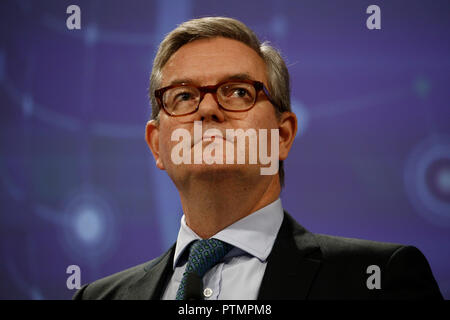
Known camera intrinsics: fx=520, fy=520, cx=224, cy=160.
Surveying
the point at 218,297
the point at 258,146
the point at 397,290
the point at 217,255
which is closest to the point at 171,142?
the point at 258,146

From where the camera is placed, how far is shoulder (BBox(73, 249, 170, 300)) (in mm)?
2227

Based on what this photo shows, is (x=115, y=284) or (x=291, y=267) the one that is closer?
(x=291, y=267)

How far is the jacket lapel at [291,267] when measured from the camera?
1.79m

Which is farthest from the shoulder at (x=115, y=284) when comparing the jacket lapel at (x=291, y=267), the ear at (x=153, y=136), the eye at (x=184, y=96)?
the eye at (x=184, y=96)

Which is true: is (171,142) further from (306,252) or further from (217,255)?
(306,252)

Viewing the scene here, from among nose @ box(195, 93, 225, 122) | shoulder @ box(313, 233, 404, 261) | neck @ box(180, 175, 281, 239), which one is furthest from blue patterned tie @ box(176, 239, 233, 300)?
nose @ box(195, 93, 225, 122)

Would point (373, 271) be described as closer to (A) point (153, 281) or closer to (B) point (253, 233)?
(B) point (253, 233)

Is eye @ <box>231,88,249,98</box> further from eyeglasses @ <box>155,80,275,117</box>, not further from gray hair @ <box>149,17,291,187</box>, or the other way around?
gray hair @ <box>149,17,291,187</box>

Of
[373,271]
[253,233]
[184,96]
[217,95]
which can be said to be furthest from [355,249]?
[184,96]

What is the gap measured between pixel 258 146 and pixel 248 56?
39cm

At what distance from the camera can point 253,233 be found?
201 cm

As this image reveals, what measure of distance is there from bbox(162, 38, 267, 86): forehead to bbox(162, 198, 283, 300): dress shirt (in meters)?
0.55

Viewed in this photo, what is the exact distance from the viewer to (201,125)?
1.93 m

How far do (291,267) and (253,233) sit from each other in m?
0.22
